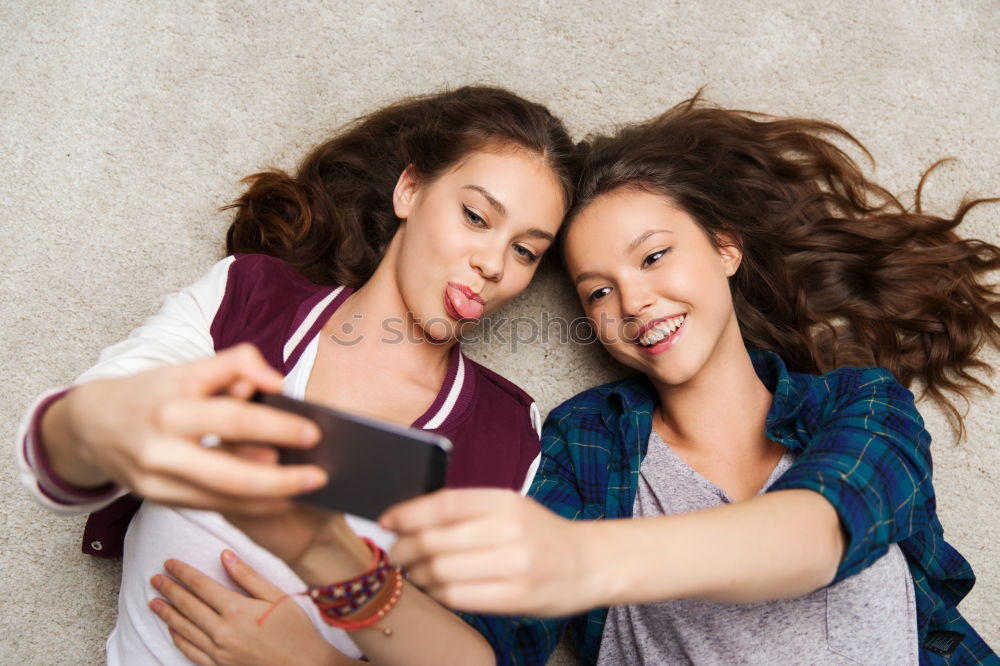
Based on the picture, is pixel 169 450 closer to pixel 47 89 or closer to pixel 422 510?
pixel 422 510

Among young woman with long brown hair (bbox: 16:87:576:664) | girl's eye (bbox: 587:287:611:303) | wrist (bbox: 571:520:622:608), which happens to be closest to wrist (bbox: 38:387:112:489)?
young woman with long brown hair (bbox: 16:87:576:664)

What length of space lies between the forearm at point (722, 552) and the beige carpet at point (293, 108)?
2.79 ft

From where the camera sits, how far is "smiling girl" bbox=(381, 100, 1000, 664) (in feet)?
2.79

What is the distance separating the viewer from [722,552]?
3.02 ft

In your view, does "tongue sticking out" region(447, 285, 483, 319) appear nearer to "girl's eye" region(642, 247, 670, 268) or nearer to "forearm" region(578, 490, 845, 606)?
"girl's eye" region(642, 247, 670, 268)

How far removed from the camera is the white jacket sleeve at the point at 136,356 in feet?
3.05

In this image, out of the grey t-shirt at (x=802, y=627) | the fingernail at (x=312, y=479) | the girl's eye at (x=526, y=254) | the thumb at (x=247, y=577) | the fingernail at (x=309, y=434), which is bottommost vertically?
the grey t-shirt at (x=802, y=627)

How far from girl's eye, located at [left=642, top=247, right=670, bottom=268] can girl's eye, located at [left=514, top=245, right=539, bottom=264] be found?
9.4 inches

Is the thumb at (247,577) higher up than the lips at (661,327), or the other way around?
the lips at (661,327)

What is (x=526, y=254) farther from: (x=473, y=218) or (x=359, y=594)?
(x=359, y=594)

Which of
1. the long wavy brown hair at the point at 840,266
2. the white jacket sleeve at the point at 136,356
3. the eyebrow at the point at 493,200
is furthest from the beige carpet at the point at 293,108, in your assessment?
the eyebrow at the point at 493,200

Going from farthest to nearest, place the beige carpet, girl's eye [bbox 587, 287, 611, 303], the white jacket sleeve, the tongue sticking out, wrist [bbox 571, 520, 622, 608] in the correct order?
the beige carpet, girl's eye [bbox 587, 287, 611, 303], the tongue sticking out, the white jacket sleeve, wrist [bbox 571, 520, 622, 608]

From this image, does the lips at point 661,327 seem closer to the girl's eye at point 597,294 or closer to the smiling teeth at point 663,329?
the smiling teeth at point 663,329

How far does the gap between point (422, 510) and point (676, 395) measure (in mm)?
965
